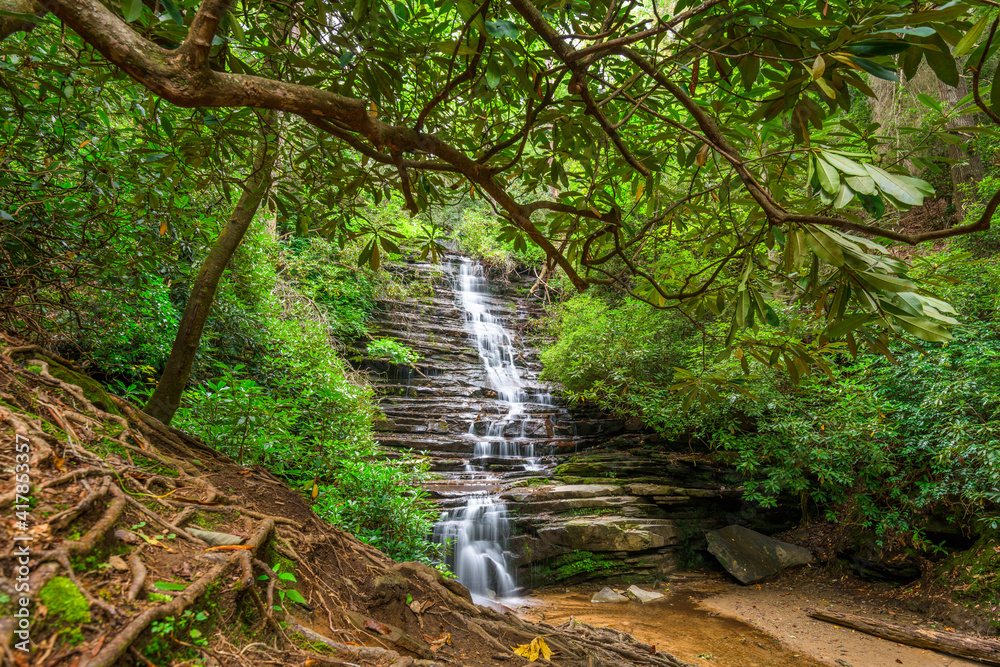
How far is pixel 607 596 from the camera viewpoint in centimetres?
605

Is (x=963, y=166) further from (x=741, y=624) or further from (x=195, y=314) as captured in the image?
(x=195, y=314)

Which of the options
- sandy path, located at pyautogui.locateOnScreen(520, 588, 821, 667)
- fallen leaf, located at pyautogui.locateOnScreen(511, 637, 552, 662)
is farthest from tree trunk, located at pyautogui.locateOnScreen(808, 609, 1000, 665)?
fallen leaf, located at pyautogui.locateOnScreen(511, 637, 552, 662)

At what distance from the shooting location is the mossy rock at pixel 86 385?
2.18 meters

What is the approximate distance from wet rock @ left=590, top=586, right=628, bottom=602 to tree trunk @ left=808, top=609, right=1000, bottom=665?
2.27 meters

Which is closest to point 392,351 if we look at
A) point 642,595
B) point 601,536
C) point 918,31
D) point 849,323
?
point 601,536

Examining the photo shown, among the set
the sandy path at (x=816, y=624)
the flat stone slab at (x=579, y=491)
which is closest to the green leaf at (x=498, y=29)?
the sandy path at (x=816, y=624)

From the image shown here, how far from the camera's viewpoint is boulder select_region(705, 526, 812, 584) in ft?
22.1

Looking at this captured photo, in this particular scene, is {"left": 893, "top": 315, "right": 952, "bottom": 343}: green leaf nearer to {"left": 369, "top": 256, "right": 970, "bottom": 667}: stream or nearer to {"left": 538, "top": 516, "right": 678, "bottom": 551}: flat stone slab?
{"left": 369, "top": 256, "right": 970, "bottom": 667}: stream

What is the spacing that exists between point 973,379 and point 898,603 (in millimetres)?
2897

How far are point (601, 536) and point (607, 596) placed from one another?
749 millimetres

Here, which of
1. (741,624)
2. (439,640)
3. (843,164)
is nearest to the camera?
(843,164)

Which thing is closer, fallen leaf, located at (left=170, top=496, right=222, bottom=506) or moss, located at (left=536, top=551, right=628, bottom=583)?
fallen leaf, located at (left=170, top=496, right=222, bottom=506)

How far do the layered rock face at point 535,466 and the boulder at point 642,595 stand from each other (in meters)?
0.32

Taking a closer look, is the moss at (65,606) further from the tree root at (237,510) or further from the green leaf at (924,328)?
the green leaf at (924,328)
